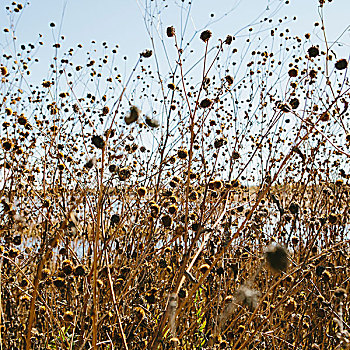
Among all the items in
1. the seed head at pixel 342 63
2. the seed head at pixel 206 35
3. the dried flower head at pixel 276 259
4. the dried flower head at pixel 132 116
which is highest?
the seed head at pixel 342 63

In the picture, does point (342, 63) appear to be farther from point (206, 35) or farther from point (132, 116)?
point (132, 116)

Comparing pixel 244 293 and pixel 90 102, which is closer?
pixel 244 293

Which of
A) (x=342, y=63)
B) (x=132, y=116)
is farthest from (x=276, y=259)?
(x=342, y=63)

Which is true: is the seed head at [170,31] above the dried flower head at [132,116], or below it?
above

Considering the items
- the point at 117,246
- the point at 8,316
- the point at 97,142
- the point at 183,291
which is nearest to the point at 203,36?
the point at 97,142

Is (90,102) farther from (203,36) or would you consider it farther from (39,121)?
(203,36)

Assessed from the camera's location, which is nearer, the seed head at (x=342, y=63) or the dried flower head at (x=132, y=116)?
the dried flower head at (x=132, y=116)

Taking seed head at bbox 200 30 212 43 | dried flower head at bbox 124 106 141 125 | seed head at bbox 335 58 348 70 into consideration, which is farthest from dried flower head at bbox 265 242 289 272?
seed head at bbox 335 58 348 70

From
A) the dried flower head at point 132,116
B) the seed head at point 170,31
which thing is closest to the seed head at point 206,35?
the seed head at point 170,31

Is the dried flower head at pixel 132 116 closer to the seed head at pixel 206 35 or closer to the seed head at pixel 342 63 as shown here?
the seed head at pixel 206 35

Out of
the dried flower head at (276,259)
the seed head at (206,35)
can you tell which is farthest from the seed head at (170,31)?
the dried flower head at (276,259)

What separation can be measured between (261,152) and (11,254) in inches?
74.9

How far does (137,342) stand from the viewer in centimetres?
205

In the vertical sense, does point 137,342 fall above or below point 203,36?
below
